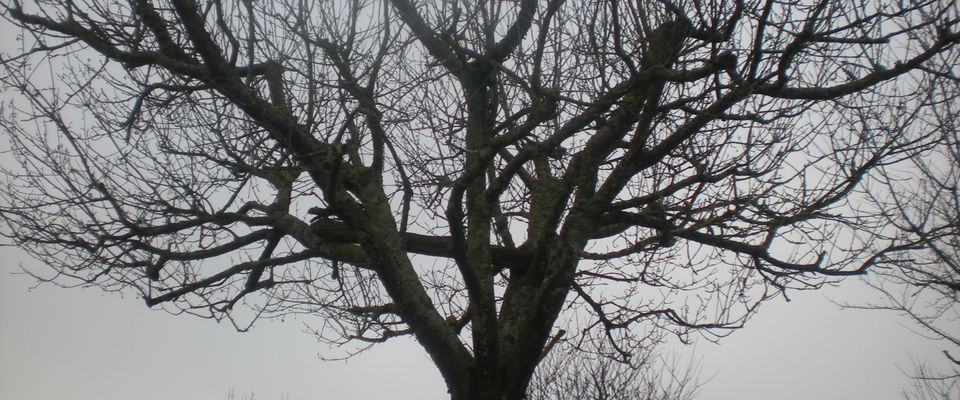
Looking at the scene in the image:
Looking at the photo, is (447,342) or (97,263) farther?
(97,263)

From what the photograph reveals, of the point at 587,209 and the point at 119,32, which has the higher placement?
the point at 119,32

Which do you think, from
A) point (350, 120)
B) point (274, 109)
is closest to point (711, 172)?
point (350, 120)

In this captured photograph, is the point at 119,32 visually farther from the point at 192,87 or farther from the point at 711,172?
the point at 711,172

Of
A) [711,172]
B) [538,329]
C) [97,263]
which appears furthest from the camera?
[97,263]

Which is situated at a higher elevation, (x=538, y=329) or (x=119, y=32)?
(x=119, y=32)

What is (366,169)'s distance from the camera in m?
5.28

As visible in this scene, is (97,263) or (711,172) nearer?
(711,172)

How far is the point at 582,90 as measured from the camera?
18.0ft

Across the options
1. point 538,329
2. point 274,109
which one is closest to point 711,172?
point 538,329

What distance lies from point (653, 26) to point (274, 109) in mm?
2742

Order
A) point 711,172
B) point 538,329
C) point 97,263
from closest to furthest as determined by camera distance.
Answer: point 538,329, point 711,172, point 97,263

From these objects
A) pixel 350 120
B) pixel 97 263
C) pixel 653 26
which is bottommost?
pixel 97 263

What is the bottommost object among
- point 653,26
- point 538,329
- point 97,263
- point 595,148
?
point 538,329

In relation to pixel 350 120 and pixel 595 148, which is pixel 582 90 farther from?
pixel 350 120
